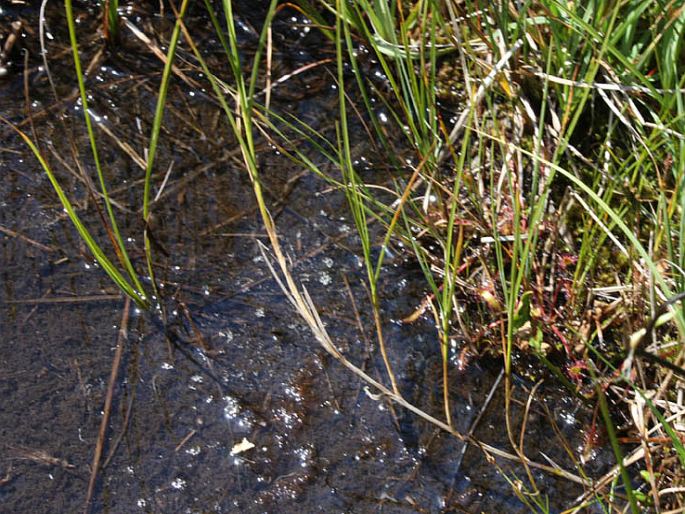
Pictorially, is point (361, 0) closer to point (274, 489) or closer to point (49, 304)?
point (49, 304)

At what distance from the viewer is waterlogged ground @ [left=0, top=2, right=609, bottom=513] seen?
1.55 metres

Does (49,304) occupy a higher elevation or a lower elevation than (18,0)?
lower

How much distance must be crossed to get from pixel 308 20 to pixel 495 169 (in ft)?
2.36

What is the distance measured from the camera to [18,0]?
2.08 metres

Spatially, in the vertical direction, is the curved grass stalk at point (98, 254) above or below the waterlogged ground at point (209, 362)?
above

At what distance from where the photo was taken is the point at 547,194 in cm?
162

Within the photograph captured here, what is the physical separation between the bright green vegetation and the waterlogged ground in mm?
56

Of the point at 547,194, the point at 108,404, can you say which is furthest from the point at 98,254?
the point at 547,194

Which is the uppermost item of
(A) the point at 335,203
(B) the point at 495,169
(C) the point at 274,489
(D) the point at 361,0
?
(D) the point at 361,0

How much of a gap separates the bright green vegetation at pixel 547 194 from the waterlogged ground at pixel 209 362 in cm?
6

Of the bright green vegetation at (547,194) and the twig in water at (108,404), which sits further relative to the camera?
the bright green vegetation at (547,194)

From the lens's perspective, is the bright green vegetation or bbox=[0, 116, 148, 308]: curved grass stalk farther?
the bright green vegetation

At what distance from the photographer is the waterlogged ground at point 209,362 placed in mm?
1553

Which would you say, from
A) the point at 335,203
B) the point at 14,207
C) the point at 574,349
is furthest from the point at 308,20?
the point at 574,349
